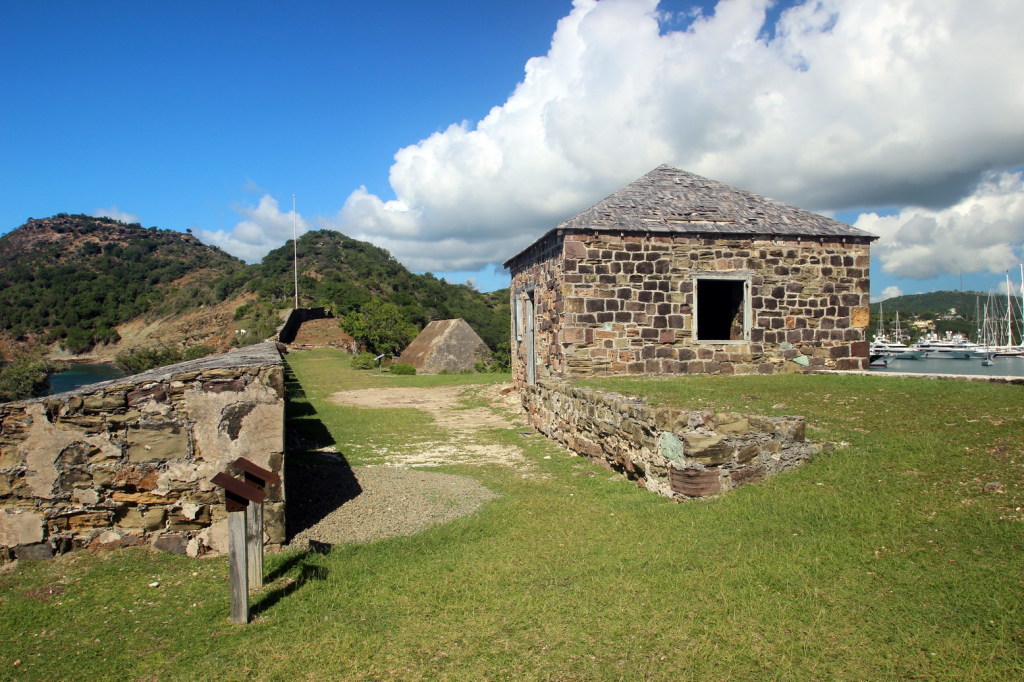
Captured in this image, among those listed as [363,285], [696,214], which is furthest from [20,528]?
[363,285]

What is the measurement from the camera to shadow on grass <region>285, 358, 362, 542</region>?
6.31 metres

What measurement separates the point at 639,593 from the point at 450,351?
19.2m

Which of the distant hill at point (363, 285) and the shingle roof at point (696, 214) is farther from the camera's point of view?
the distant hill at point (363, 285)

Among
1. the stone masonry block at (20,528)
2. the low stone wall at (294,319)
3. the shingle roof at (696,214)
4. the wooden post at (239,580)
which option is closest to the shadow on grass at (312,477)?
the wooden post at (239,580)

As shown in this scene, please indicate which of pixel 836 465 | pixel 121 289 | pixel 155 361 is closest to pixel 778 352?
pixel 836 465

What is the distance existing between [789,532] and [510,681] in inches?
103

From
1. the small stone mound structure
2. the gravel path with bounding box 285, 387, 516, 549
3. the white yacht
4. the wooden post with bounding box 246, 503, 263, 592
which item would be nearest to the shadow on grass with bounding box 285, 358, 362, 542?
the gravel path with bounding box 285, 387, 516, 549

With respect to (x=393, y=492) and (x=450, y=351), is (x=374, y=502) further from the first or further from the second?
(x=450, y=351)

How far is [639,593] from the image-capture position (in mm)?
4281

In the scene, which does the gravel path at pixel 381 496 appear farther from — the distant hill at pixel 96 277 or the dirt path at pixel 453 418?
the distant hill at pixel 96 277

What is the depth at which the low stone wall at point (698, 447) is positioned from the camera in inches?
241

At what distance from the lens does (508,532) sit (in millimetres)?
5766

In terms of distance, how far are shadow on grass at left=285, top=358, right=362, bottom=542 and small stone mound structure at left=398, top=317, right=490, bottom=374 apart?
1087cm

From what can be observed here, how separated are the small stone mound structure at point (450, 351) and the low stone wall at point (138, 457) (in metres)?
17.4
